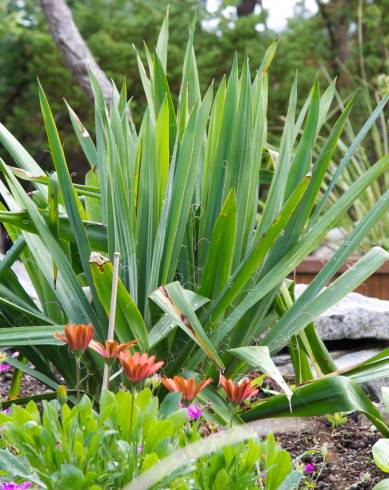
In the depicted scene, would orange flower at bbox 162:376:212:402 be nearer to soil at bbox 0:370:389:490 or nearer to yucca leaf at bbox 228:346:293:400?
yucca leaf at bbox 228:346:293:400

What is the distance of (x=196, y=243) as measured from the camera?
6.81ft

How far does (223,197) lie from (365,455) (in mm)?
759

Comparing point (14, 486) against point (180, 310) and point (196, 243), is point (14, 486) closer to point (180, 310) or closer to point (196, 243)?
point (180, 310)

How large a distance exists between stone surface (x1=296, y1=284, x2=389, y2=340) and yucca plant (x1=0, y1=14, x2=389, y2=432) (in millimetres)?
765

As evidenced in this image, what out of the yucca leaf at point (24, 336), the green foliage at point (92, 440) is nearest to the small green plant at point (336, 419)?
the yucca leaf at point (24, 336)

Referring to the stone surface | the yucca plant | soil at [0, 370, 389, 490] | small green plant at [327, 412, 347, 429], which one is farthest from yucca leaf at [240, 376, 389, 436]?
the stone surface

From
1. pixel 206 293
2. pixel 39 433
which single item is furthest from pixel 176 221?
pixel 39 433

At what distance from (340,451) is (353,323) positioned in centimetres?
89

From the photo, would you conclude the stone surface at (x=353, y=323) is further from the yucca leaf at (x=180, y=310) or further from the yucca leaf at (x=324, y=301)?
the yucca leaf at (x=180, y=310)

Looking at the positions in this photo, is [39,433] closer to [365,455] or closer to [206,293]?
[206,293]

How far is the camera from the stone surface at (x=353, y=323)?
2.88m

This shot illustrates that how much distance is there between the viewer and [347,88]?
1001 centimetres

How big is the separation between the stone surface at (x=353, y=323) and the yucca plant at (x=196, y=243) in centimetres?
76

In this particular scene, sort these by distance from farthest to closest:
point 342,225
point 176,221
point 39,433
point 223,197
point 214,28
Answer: point 214,28, point 342,225, point 223,197, point 176,221, point 39,433
